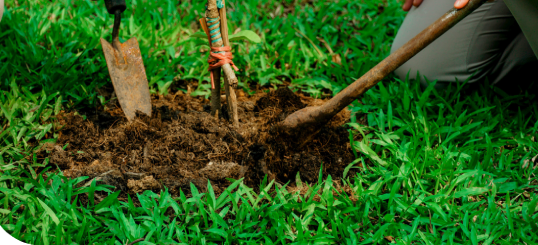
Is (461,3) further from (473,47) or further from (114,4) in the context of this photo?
(114,4)

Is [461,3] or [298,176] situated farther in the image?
[298,176]

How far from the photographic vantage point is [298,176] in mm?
1913

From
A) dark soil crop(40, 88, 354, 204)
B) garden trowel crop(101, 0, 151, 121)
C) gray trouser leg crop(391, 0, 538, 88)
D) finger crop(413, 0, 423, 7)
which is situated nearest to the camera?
dark soil crop(40, 88, 354, 204)

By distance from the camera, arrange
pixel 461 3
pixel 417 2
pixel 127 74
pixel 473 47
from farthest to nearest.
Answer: pixel 417 2 → pixel 473 47 → pixel 127 74 → pixel 461 3

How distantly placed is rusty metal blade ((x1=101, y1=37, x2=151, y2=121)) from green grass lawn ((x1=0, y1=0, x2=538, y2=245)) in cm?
30

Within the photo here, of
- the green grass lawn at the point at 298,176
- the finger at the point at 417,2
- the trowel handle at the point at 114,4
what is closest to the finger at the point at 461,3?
the green grass lawn at the point at 298,176

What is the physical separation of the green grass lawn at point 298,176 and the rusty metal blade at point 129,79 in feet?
1.00

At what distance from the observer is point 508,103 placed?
2367 millimetres

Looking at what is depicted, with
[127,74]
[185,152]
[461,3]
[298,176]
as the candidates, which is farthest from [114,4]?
[461,3]

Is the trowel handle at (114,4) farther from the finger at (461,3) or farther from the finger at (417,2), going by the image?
the finger at (417,2)

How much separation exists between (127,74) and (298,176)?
119 cm

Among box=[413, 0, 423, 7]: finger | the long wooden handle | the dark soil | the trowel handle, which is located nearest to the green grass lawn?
the dark soil

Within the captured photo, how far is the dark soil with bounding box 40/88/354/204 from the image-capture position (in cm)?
188

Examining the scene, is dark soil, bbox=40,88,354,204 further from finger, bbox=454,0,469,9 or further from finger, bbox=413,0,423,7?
finger, bbox=413,0,423,7
